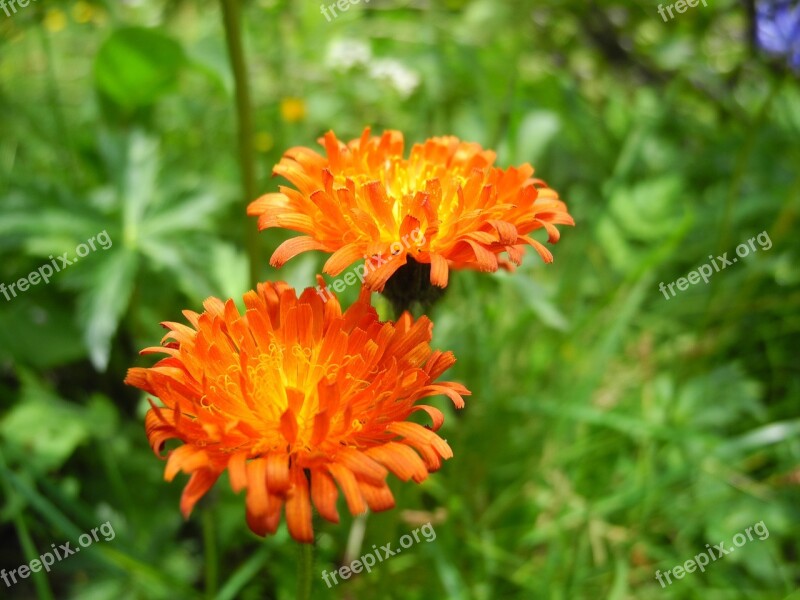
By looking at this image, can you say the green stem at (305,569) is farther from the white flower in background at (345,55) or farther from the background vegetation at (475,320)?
the white flower in background at (345,55)

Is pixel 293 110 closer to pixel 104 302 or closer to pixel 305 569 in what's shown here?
pixel 104 302

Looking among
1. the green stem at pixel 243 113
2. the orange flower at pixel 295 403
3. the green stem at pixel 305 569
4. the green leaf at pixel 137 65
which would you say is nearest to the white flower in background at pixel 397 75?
the green leaf at pixel 137 65

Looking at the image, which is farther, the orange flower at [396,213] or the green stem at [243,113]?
the green stem at [243,113]

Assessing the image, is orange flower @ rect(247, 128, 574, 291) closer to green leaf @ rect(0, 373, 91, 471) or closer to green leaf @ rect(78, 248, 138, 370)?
green leaf @ rect(78, 248, 138, 370)

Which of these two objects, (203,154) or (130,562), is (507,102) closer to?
(203,154)

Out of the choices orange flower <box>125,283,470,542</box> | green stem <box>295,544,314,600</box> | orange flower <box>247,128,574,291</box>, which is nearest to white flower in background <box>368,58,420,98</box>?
orange flower <box>247,128,574,291</box>

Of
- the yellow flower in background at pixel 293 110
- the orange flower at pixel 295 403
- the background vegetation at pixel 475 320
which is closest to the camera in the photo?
the orange flower at pixel 295 403
